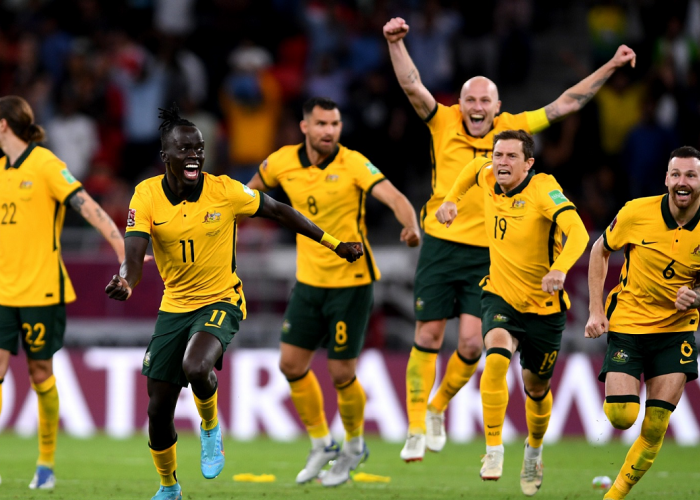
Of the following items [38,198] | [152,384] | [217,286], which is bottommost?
[152,384]

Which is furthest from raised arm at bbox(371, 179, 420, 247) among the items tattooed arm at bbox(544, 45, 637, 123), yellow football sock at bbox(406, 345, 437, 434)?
tattooed arm at bbox(544, 45, 637, 123)

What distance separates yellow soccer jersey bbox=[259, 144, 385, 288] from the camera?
11.0 m

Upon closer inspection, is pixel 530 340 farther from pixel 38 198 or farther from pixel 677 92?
pixel 677 92

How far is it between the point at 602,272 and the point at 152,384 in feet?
11.7

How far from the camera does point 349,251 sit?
29.9 ft

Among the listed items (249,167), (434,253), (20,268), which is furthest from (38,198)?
(249,167)

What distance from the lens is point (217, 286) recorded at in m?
9.09

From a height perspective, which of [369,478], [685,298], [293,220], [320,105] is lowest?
[369,478]

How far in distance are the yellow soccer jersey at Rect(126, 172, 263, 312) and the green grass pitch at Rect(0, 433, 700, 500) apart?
193cm

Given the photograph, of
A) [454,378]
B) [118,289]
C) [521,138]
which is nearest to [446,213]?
[521,138]

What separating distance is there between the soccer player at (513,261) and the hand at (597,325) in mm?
448

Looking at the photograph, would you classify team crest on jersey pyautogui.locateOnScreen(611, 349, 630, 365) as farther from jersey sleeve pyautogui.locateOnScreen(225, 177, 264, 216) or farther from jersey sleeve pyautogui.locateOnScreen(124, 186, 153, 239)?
jersey sleeve pyautogui.locateOnScreen(124, 186, 153, 239)

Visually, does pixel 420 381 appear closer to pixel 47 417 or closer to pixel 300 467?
pixel 300 467

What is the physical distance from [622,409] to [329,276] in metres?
3.24
